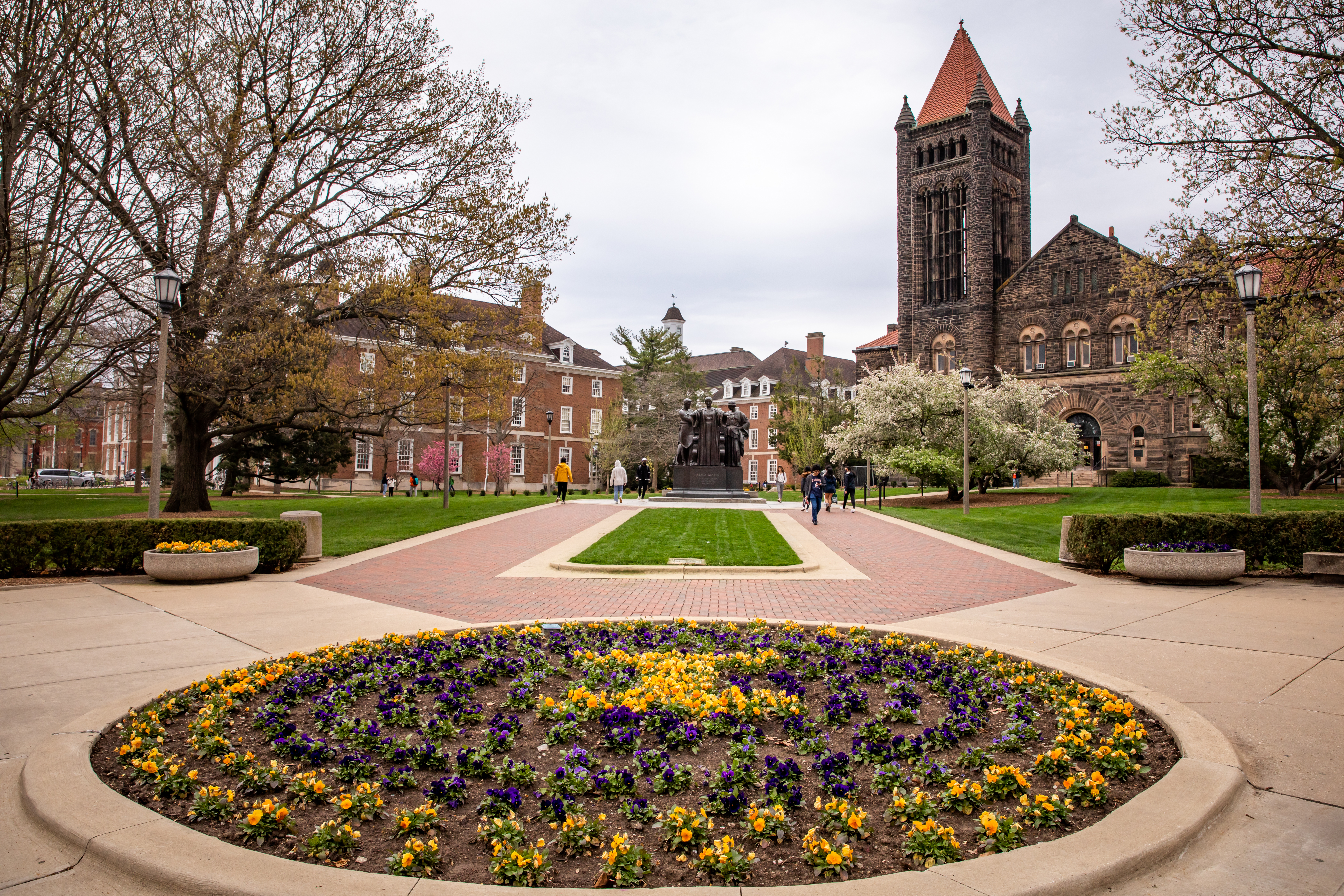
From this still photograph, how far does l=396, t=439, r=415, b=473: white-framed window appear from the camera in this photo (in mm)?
58469

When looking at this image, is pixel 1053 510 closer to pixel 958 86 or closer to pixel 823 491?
pixel 823 491

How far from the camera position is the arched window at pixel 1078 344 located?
53.1 meters

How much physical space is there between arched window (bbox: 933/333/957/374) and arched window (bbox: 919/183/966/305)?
2973 mm

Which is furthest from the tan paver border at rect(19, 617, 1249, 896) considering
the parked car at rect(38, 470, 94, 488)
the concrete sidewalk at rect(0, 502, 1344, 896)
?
the parked car at rect(38, 470, 94, 488)

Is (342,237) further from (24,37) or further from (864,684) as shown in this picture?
(864,684)

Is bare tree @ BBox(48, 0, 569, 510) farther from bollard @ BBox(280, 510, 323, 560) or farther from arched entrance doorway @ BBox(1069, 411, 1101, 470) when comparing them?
arched entrance doorway @ BBox(1069, 411, 1101, 470)

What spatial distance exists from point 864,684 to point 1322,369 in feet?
54.2

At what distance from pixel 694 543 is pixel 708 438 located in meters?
14.9

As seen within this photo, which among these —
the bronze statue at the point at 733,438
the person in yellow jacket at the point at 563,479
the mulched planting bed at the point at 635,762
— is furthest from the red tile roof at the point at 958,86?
the mulched planting bed at the point at 635,762

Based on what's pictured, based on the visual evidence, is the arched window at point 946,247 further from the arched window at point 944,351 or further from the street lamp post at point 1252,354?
the street lamp post at point 1252,354

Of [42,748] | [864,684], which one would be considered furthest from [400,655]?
[864,684]

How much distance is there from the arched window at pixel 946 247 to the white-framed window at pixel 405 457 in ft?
132

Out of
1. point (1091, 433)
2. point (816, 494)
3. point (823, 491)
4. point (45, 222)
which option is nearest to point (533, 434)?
point (1091, 433)

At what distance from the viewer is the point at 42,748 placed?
427 centimetres
